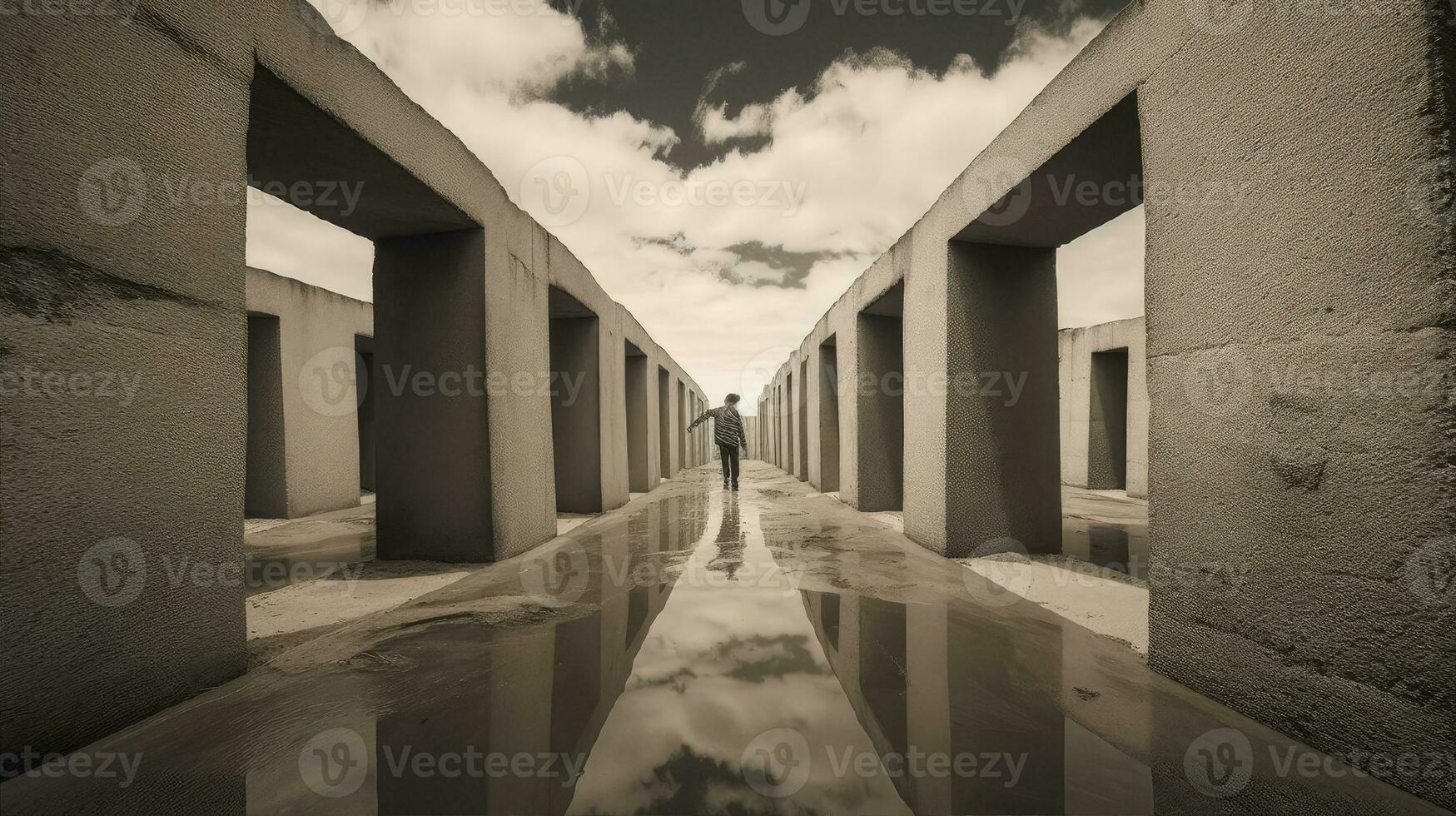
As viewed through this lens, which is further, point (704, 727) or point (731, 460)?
point (731, 460)

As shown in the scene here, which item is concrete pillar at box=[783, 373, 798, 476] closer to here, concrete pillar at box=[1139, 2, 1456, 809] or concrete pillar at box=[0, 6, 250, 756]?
concrete pillar at box=[1139, 2, 1456, 809]

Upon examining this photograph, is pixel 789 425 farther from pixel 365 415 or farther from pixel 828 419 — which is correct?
pixel 365 415

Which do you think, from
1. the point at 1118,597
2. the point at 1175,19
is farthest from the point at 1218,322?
the point at 1118,597

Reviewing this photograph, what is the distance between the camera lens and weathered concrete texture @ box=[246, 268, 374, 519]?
7.43 meters

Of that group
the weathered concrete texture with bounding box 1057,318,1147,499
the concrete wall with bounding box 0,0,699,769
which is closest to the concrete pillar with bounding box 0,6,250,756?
the concrete wall with bounding box 0,0,699,769

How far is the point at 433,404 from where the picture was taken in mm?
4805

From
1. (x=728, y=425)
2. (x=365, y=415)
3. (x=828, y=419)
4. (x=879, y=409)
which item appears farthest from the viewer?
(x=365, y=415)

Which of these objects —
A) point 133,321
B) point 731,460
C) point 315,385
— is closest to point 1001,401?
point 133,321

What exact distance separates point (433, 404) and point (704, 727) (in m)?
3.94

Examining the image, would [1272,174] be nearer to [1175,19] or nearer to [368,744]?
[1175,19]

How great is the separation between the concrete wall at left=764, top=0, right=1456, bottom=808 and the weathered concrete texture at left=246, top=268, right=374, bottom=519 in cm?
939

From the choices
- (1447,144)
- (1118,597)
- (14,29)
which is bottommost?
(1118,597)

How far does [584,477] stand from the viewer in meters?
7.87

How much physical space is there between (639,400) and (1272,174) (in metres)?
9.78
